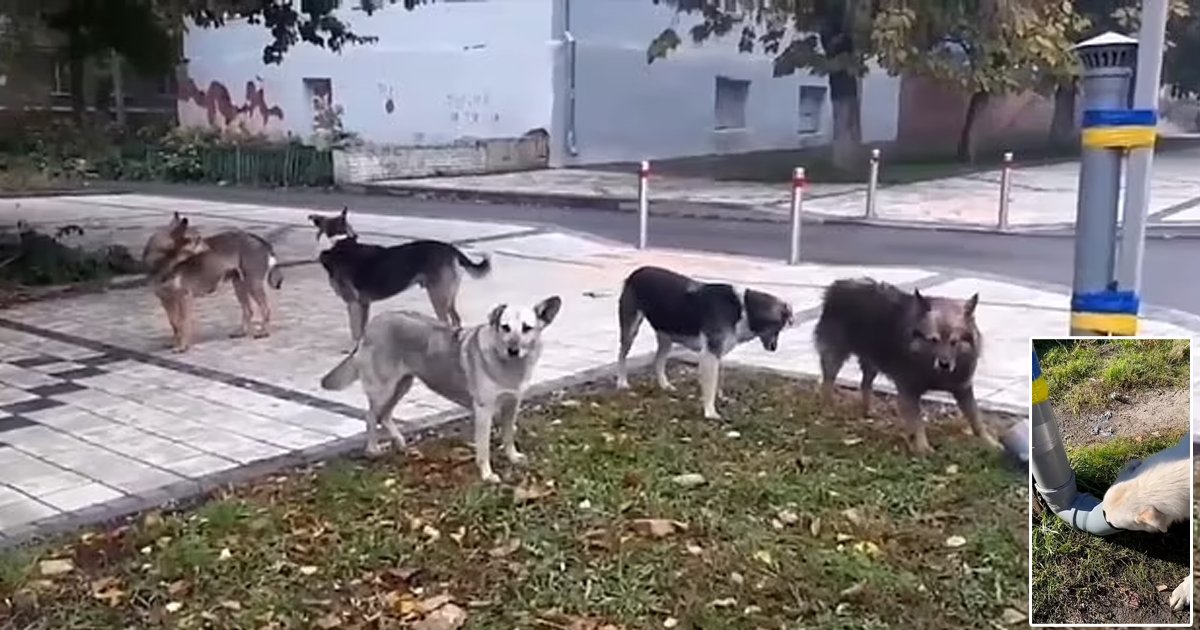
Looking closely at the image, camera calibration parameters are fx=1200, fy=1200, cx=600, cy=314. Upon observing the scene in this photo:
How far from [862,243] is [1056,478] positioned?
11.2 metres

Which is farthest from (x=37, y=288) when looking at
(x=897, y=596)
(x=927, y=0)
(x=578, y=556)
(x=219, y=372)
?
(x=927, y=0)

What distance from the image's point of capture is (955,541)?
154 inches

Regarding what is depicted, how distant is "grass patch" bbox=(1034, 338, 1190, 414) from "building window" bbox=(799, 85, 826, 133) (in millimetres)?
26479

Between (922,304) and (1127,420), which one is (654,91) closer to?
(922,304)

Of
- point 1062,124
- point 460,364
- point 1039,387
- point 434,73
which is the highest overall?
point 434,73

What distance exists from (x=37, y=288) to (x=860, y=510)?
7.27 m

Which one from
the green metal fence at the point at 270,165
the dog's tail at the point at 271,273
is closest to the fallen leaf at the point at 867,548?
the dog's tail at the point at 271,273

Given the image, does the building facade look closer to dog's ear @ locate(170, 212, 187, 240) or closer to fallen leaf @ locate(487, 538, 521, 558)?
dog's ear @ locate(170, 212, 187, 240)

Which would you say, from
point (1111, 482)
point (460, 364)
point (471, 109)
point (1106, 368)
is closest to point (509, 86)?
point (471, 109)

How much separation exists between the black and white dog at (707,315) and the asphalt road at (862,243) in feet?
15.5

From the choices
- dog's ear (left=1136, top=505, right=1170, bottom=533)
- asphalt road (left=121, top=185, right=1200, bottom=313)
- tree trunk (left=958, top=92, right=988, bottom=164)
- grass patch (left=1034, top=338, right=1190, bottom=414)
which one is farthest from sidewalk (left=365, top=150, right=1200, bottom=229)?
dog's ear (left=1136, top=505, right=1170, bottom=533)

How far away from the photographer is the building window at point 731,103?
2594 centimetres

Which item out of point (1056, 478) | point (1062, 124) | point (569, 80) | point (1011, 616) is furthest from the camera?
point (1062, 124)

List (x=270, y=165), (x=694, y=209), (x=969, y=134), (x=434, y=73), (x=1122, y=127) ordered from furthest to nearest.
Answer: (x=969, y=134) → (x=434, y=73) → (x=270, y=165) → (x=694, y=209) → (x=1122, y=127)
